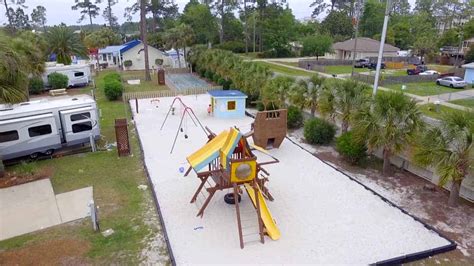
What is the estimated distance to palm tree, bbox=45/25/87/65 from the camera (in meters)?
31.6

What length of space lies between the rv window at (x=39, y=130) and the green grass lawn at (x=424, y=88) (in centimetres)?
2678

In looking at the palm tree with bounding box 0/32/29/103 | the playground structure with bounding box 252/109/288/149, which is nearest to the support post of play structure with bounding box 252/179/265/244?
the playground structure with bounding box 252/109/288/149

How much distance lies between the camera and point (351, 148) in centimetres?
1323

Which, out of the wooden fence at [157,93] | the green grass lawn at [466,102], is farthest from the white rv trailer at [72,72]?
the green grass lawn at [466,102]

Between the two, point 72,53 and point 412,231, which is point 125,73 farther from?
point 412,231

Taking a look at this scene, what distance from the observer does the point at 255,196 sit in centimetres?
920

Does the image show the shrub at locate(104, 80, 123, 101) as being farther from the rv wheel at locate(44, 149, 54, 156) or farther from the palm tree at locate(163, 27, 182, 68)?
the palm tree at locate(163, 27, 182, 68)

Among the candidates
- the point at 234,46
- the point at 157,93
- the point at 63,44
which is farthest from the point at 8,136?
the point at 234,46

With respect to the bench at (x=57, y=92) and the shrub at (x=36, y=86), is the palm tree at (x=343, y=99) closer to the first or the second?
the bench at (x=57, y=92)

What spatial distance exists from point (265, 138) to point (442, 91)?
22.4 m

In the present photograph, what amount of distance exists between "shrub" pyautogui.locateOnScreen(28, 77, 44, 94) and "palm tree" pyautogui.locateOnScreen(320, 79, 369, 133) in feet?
77.3

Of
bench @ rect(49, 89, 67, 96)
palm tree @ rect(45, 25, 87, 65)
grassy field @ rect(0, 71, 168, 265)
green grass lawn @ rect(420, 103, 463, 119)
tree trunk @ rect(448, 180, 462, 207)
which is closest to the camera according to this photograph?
grassy field @ rect(0, 71, 168, 265)

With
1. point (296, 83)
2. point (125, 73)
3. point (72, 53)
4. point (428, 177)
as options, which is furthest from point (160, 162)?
point (125, 73)

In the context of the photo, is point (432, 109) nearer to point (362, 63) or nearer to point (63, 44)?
point (362, 63)
